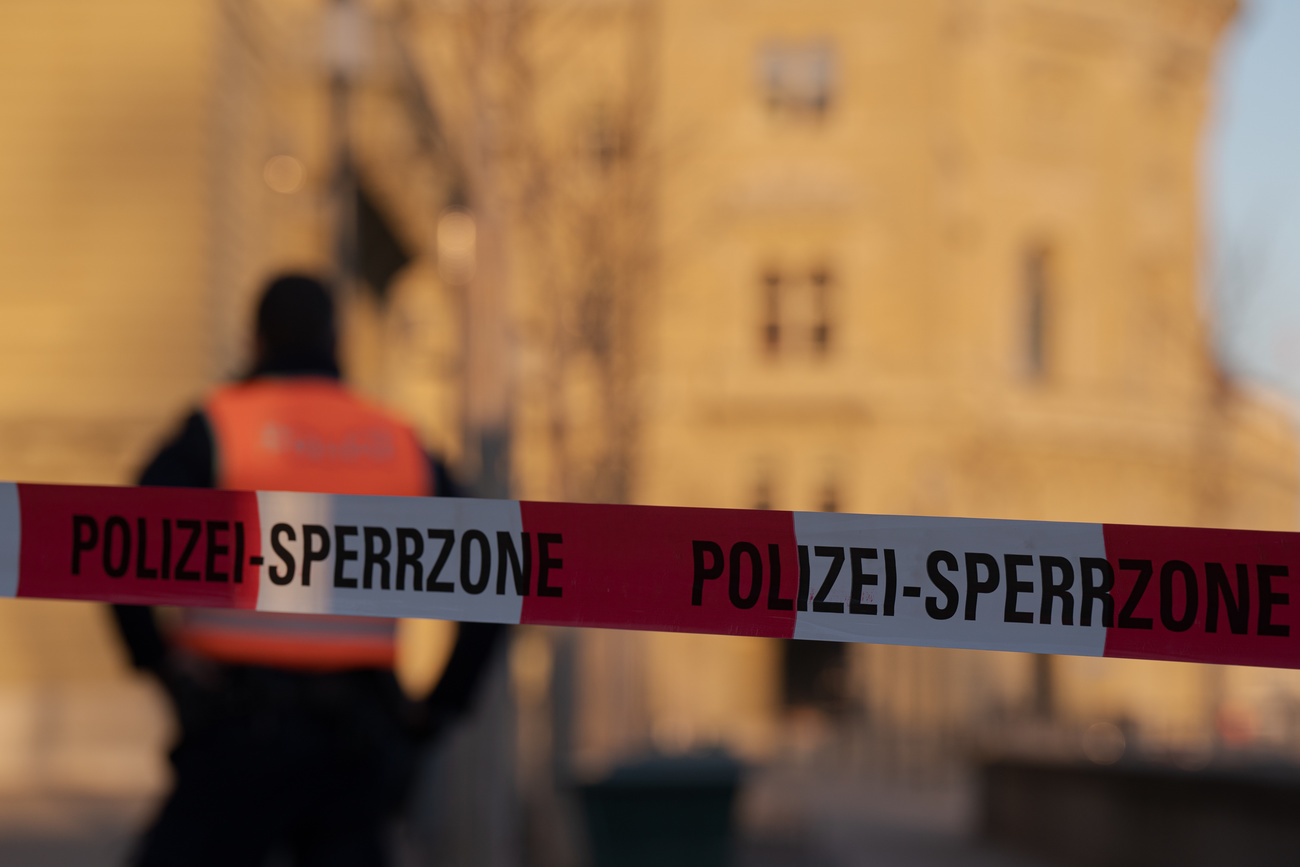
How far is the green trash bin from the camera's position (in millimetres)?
7176

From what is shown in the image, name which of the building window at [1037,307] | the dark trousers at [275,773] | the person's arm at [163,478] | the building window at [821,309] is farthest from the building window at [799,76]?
the dark trousers at [275,773]

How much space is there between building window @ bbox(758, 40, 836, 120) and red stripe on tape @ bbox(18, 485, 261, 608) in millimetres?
30610

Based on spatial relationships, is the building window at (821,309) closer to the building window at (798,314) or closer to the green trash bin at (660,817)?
the building window at (798,314)

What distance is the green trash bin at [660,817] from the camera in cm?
718

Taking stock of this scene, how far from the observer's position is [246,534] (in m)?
2.94

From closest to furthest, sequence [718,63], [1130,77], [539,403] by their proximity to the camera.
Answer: [539,403] < [718,63] < [1130,77]

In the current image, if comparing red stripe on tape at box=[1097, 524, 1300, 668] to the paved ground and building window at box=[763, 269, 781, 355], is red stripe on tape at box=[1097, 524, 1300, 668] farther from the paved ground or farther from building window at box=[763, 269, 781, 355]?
building window at box=[763, 269, 781, 355]

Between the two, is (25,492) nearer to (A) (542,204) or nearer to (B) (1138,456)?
(A) (542,204)

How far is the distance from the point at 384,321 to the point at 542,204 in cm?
1183

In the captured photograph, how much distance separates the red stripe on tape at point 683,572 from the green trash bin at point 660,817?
447 centimetres

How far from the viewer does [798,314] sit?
106 ft

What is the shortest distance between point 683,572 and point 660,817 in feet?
15.3

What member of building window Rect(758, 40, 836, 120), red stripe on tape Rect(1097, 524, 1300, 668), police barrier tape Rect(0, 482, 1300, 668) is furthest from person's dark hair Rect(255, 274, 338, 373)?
building window Rect(758, 40, 836, 120)

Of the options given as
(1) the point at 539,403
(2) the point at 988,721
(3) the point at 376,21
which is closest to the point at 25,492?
(3) the point at 376,21
